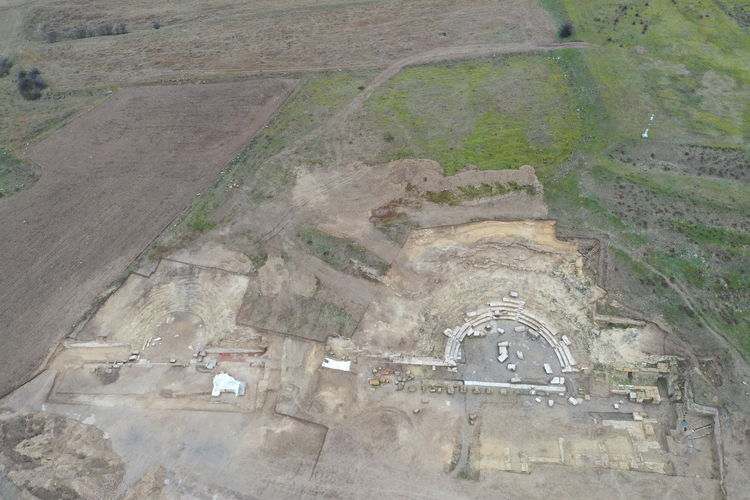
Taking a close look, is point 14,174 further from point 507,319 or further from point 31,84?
point 507,319

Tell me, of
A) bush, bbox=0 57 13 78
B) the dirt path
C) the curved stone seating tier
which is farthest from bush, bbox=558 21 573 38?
bush, bbox=0 57 13 78

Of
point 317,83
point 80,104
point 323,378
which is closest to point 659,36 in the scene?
point 317,83

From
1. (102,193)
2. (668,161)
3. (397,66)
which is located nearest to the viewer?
(668,161)

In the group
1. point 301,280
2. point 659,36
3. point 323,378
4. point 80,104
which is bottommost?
point 323,378

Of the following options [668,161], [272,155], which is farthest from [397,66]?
[668,161]

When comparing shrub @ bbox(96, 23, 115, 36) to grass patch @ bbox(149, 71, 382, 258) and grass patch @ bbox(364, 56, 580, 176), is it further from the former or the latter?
grass patch @ bbox(364, 56, 580, 176)

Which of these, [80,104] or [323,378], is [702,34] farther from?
[80,104]
